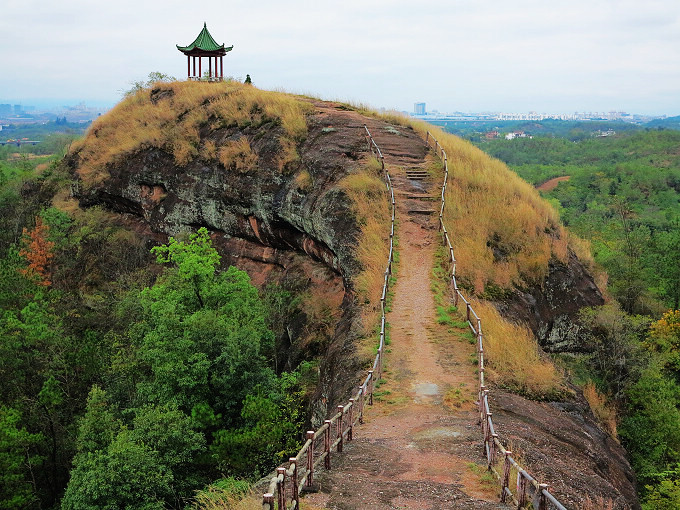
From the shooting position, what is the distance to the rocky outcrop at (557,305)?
58.1 ft

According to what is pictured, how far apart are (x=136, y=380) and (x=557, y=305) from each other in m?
15.0

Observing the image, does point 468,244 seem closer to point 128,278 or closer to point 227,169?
point 227,169

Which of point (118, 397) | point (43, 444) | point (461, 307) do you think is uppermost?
point (461, 307)

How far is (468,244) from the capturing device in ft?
62.9

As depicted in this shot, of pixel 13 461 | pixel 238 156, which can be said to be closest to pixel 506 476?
pixel 13 461

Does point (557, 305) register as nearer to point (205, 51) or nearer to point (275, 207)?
point (275, 207)

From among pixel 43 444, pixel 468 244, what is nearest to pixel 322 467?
pixel 468 244

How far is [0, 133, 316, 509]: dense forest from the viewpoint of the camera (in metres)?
14.6

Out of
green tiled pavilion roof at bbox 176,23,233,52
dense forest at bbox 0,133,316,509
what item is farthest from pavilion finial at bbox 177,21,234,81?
dense forest at bbox 0,133,316,509

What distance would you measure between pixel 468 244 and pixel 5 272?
2211cm

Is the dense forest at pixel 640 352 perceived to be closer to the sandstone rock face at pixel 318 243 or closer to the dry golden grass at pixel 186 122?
the sandstone rock face at pixel 318 243

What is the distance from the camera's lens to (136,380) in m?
20.5

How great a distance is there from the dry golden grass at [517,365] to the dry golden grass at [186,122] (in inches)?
579

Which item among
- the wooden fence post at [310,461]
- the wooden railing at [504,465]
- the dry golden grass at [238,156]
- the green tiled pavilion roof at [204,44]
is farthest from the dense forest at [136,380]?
the green tiled pavilion roof at [204,44]
